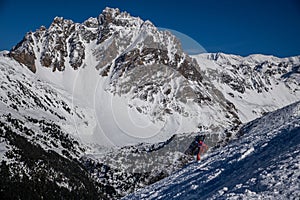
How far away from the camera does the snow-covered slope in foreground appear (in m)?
12.6

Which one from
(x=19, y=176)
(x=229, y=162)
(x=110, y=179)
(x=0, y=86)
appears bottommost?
(x=229, y=162)

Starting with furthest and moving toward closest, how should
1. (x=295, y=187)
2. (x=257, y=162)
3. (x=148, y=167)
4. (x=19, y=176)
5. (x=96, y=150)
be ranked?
(x=96, y=150), (x=148, y=167), (x=19, y=176), (x=257, y=162), (x=295, y=187)

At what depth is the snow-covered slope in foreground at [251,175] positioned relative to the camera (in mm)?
12639

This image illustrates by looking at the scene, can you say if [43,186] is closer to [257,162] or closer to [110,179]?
[110,179]

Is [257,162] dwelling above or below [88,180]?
below

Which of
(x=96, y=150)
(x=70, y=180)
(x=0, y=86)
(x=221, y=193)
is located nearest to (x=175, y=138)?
(x=70, y=180)

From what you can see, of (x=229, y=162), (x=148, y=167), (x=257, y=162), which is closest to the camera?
(x=257, y=162)

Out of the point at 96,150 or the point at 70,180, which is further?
the point at 96,150

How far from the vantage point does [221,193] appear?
45.7 ft

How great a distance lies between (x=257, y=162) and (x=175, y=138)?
10382cm

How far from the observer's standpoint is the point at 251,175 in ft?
47.8

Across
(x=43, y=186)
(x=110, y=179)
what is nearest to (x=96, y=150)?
(x=110, y=179)

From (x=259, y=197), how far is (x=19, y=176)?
89514 millimetres

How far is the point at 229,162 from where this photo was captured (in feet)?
63.4
